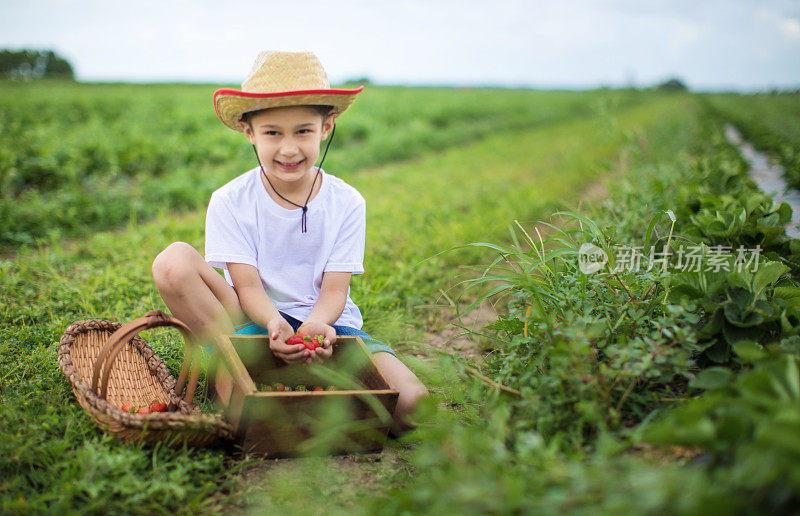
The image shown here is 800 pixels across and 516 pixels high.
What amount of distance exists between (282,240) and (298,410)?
2.82 feet

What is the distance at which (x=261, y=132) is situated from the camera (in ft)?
7.22

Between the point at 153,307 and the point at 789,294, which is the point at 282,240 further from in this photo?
the point at 789,294


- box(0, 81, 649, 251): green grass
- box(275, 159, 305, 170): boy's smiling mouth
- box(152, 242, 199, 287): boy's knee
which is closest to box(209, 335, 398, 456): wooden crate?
box(152, 242, 199, 287): boy's knee

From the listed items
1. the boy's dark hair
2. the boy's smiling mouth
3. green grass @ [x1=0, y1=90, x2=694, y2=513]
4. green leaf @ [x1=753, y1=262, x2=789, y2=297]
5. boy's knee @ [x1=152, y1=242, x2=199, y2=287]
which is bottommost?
green grass @ [x1=0, y1=90, x2=694, y2=513]

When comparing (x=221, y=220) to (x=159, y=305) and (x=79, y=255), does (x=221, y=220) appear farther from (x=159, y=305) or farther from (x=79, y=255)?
(x=79, y=255)

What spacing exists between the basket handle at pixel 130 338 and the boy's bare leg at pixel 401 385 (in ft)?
2.25

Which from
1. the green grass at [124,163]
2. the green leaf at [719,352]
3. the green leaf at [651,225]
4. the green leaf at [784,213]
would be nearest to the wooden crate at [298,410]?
the green leaf at [719,352]

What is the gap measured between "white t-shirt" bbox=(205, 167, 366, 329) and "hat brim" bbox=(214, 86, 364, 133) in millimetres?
334

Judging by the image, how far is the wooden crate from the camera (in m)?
1.76

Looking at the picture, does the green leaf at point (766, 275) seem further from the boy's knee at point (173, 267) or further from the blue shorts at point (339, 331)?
the boy's knee at point (173, 267)

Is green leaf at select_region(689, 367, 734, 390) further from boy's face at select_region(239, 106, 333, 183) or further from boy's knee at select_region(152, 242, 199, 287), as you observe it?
boy's knee at select_region(152, 242, 199, 287)

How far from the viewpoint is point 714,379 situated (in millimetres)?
1561

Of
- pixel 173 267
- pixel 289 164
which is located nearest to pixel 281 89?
pixel 289 164

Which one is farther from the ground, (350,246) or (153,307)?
(350,246)
